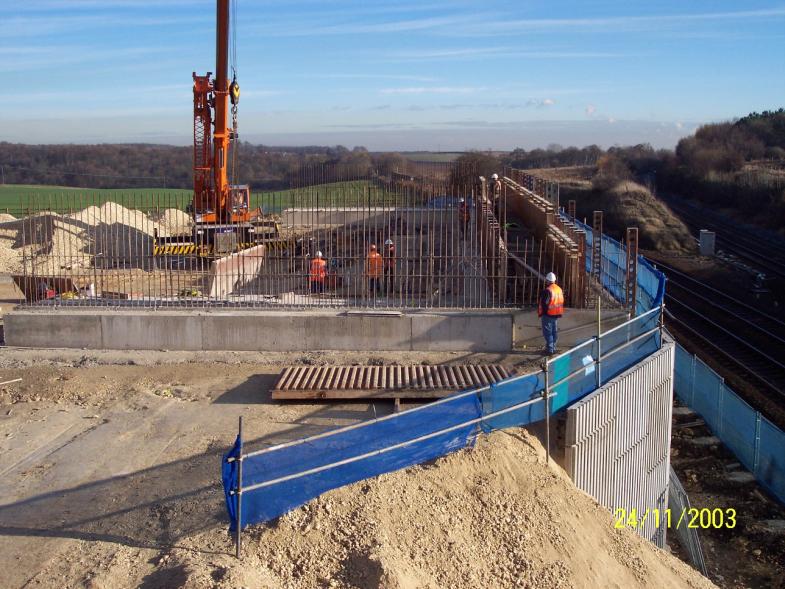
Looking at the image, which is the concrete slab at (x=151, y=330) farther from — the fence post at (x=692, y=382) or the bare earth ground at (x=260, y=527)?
the fence post at (x=692, y=382)

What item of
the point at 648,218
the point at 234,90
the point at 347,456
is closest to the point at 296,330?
the point at 347,456

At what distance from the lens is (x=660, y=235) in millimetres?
39844

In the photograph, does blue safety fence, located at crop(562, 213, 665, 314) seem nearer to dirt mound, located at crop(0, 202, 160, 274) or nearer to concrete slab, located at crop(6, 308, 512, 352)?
concrete slab, located at crop(6, 308, 512, 352)

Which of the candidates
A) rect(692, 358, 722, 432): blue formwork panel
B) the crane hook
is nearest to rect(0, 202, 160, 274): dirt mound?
the crane hook

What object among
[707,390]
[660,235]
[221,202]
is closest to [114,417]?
[707,390]

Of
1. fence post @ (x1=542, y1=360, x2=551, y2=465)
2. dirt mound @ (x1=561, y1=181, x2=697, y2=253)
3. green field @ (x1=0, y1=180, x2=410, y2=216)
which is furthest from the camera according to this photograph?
dirt mound @ (x1=561, y1=181, x2=697, y2=253)

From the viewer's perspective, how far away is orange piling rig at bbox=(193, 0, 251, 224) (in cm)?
2328

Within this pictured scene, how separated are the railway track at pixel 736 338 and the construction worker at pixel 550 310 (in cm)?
324

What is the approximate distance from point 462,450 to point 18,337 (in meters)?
9.37

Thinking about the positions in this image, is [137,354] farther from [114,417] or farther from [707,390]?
[707,390]

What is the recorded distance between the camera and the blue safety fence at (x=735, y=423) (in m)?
13.4

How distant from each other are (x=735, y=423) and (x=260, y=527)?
10522mm

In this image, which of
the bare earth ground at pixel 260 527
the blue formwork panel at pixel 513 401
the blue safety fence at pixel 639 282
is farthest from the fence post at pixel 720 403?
the blue formwork panel at pixel 513 401

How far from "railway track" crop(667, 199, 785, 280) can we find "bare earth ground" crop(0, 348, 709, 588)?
2439 cm
